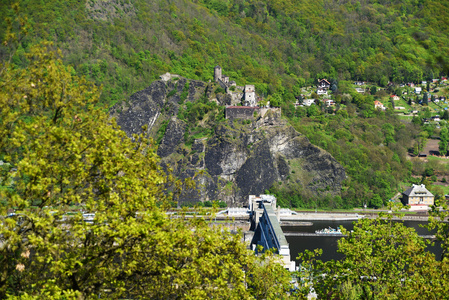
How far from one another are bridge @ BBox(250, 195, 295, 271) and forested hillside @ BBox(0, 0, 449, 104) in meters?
25.5

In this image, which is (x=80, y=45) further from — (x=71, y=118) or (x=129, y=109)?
(x=71, y=118)

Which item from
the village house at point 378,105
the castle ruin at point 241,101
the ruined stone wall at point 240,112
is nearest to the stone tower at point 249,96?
the castle ruin at point 241,101

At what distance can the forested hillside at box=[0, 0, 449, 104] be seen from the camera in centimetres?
8162

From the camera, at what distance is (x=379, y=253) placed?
15297 mm

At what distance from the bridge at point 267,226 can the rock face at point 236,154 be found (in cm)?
→ 455

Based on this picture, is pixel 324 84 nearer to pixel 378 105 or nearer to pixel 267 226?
pixel 378 105

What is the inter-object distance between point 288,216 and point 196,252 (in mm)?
53871

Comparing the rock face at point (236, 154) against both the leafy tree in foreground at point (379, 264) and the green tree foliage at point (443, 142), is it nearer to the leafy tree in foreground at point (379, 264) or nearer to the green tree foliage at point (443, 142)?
the green tree foliage at point (443, 142)

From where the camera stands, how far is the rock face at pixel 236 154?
212 ft

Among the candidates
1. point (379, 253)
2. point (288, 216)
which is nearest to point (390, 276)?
point (379, 253)

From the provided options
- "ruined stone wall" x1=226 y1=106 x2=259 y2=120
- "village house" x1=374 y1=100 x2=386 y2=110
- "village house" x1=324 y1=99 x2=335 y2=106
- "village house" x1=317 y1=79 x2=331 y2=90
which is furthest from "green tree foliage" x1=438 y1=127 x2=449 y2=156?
"ruined stone wall" x1=226 y1=106 x2=259 y2=120

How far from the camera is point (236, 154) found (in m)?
65.8

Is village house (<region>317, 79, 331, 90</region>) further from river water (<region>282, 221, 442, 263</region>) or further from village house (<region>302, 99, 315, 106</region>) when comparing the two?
river water (<region>282, 221, 442, 263</region>)

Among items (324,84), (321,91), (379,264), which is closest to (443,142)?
(321,91)
